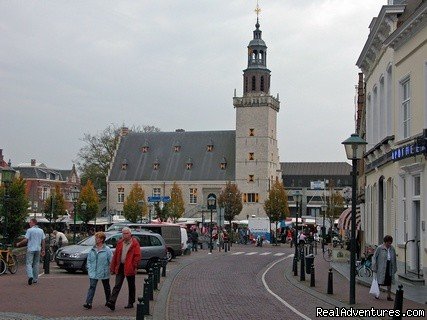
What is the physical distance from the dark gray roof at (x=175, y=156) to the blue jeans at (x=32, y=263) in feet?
279

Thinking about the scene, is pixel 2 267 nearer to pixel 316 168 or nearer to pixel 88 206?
pixel 88 206

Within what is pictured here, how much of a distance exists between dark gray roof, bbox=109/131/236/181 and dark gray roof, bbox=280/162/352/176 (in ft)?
143

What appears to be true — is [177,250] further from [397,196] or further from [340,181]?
[340,181]

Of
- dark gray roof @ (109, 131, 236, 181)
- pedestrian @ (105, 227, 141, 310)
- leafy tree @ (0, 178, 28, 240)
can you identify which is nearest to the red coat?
pedestrian @ (105, 227, 141, 310)

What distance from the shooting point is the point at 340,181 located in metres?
149

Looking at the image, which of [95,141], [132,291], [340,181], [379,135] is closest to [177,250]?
[379,135]

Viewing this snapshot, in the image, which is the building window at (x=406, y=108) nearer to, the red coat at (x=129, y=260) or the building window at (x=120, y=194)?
the red coat at (x=129, y=260)

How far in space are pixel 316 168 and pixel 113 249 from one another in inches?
5086

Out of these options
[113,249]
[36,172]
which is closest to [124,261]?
[113,249]

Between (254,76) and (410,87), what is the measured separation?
81.9 metres

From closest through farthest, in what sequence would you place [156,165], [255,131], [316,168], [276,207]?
[276,207] → [255,131] → [156,165] → [316,168]

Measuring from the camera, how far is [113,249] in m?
26.6

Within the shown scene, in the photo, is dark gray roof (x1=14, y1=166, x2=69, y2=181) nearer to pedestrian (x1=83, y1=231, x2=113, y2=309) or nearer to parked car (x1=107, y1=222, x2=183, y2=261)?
parked car (x1=107, y1=222, x2=183, y2=261)

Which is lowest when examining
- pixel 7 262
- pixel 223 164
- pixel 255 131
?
pixel 7 262
